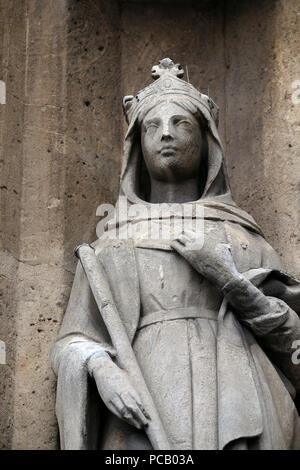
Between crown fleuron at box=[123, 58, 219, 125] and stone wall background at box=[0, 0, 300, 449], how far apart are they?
433mm

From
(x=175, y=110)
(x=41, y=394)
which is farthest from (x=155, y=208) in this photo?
(x=41, y=394)

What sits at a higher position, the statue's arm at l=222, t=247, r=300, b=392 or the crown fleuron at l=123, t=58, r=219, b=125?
the crown fleuron at l=123, t=58, r=219, b=125

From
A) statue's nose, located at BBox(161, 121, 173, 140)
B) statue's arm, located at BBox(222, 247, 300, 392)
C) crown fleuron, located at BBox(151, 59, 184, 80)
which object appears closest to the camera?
statue's arm, located at BBox(222, 247, 300, 392)

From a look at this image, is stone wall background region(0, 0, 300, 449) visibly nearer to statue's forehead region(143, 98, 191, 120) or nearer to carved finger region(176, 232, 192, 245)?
statue's forehead region(143, 98, 191, 120)

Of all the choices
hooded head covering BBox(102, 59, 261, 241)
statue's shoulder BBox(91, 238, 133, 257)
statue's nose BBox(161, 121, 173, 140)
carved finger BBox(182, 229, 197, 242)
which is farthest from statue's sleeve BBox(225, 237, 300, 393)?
statue's nose BBox(161, 121, 173, 140)

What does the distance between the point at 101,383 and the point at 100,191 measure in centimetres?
155

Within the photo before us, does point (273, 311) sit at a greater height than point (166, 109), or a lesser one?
lesser

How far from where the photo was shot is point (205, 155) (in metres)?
6.45

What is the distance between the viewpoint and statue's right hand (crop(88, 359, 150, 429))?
5367mm

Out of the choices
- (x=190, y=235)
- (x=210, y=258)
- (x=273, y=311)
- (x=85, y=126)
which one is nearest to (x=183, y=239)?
(x=190, y=235)

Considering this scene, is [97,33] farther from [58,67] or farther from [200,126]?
[200,126]

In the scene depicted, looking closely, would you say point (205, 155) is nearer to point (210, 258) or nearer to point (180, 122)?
point (180, 122)

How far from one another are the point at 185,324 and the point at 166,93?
116cm

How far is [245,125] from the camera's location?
23.0 ft
